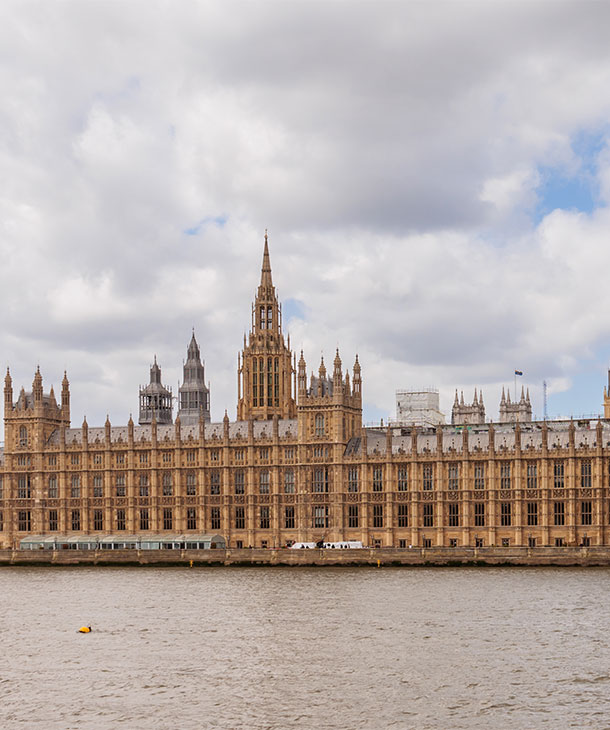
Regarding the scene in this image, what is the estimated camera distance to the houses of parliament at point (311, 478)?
15038cm

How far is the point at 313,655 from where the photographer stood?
74.1 meters

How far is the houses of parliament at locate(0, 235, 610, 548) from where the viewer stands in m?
150

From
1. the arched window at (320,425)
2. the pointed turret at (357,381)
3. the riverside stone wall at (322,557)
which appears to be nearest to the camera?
the riverside stone wall at (322,557)

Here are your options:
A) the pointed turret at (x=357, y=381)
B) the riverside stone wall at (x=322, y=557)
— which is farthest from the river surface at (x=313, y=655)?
Result: the pointed turret at (x=357, y=381)

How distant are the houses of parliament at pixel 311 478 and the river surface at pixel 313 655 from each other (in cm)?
3312

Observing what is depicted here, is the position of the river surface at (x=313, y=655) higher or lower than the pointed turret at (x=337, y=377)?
lower

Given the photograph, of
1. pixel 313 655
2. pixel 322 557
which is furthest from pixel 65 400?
pixel 313 655

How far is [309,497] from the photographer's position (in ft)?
530

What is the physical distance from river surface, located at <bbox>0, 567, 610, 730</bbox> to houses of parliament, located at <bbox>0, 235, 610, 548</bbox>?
33120 mm

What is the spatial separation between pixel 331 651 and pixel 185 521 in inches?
3695

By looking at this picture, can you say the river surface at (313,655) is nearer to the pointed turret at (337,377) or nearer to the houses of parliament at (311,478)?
the houses of parliament at (311,478)

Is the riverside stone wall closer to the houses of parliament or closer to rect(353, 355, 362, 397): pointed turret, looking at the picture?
the houses of parliament

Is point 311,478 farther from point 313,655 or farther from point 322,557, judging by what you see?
point 313,655

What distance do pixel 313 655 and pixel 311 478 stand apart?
88224 mm
